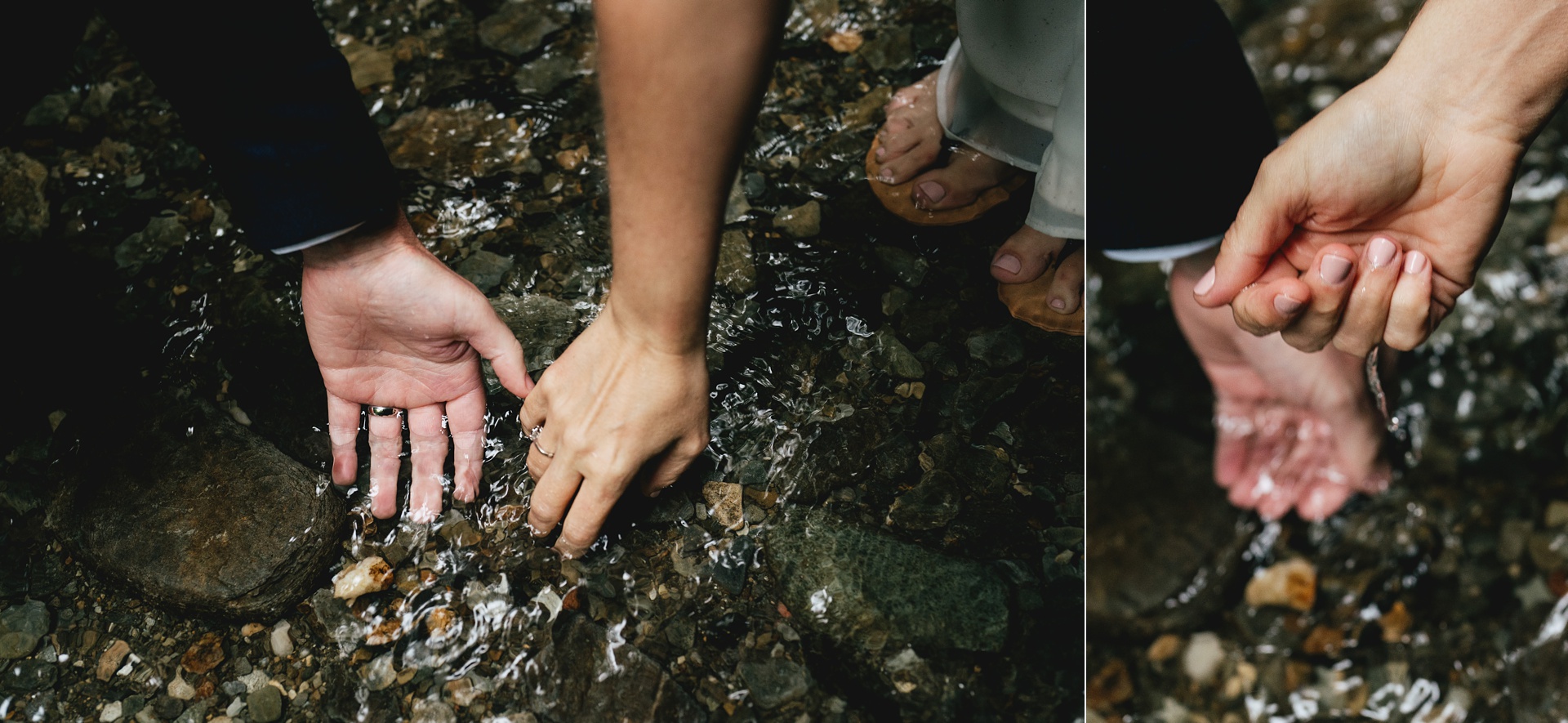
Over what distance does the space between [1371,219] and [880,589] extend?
83cm

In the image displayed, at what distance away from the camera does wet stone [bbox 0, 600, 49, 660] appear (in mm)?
1181

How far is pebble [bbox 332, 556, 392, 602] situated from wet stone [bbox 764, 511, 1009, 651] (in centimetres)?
47

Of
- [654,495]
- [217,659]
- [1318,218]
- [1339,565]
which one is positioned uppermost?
[1318,218]

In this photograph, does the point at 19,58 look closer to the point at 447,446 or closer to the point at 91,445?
the point at 91,445

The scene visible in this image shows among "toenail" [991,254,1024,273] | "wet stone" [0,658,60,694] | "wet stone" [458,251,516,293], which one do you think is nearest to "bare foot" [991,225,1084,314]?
"toenail" [991,254,1024,273]

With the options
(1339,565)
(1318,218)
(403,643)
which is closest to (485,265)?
(403,643)

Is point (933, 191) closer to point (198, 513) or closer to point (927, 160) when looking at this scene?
point (927, 160)

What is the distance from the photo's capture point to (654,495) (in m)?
1.18

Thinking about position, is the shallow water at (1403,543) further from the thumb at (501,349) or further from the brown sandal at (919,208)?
the thumb at (501,349)

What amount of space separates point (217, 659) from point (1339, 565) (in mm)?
A: 1781

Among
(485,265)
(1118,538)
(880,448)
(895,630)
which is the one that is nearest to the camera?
(895,630)

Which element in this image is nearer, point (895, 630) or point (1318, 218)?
point (895, 630)

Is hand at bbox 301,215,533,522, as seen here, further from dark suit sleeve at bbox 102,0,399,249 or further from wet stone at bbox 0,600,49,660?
wet stone at bbox 0,600,49,660

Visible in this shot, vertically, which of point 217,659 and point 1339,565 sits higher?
point 217,659
